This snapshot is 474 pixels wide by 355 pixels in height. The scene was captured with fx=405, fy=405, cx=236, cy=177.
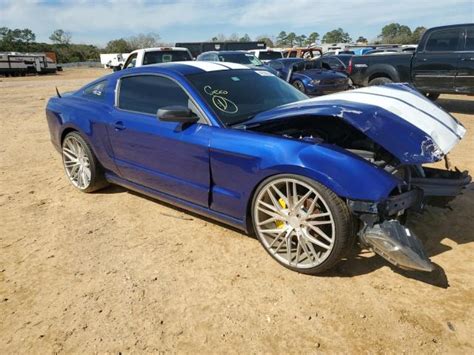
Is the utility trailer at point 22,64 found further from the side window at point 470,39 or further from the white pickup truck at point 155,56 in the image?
the side window at point 470,39

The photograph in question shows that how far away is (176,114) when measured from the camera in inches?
129

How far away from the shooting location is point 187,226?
3857 millimetres

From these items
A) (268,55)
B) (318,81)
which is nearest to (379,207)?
A: (318,81)

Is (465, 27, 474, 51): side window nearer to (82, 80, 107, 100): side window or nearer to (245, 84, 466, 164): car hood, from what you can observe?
(245, 84, 466, 164): car hood

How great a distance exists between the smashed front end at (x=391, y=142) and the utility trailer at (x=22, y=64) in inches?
1450

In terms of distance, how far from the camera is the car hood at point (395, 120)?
8.93ft

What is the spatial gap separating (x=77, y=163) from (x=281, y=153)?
2940 mm

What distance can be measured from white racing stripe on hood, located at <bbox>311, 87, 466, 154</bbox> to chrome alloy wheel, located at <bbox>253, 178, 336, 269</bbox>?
0.85 meters

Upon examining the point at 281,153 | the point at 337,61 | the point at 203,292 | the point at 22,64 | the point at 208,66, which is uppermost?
the point at 208,66

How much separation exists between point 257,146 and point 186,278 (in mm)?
1125

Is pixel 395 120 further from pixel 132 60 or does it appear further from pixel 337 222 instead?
pixel 132 60

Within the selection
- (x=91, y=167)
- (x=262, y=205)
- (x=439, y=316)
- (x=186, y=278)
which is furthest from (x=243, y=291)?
(x=91, y=167)

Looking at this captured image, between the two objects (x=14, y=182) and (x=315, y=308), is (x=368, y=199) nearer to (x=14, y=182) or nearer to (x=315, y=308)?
(x=315, y=308)

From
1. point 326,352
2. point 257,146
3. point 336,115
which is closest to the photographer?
point 326,352
